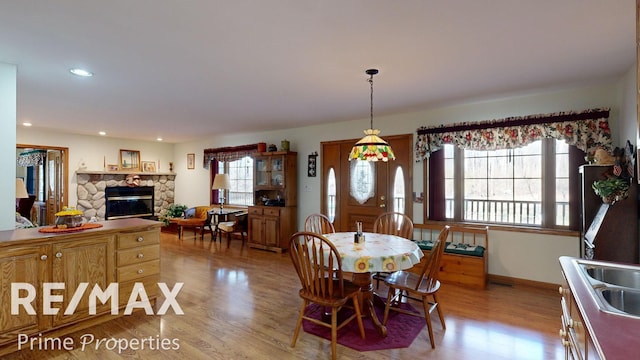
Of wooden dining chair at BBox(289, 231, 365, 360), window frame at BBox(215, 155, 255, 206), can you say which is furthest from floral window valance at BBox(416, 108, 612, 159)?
window frame at BBox(215, 155, 255, 206)

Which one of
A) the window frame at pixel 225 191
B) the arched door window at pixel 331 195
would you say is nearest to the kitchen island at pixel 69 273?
the arched door window at pixel 331 195

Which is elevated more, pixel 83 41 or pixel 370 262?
pixel 83 41

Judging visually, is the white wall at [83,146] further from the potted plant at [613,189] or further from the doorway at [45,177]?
the potted plant at [613,189]

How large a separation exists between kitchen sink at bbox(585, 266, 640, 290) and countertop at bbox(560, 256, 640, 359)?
468 mm

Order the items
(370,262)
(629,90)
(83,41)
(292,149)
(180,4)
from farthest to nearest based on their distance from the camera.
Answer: (292,149)
(629,90)
(370,262)
(83,41)
(180,4)

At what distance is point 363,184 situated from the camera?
5.27 m

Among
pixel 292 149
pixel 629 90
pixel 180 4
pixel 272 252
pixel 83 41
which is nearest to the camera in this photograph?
pixel 180 4

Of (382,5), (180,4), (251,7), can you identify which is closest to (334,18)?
(382,5)

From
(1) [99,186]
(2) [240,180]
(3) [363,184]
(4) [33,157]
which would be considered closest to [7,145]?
(3) [363,184]

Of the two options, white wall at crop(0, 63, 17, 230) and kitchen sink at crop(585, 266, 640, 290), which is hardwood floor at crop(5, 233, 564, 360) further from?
white wall at crop(0, 63, 17, 230)

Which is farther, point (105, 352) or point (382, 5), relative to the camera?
point (105, 352)

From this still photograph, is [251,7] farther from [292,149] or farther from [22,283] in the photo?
[292,149]

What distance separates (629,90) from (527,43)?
1.57 metres

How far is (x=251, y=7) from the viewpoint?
1.87m
